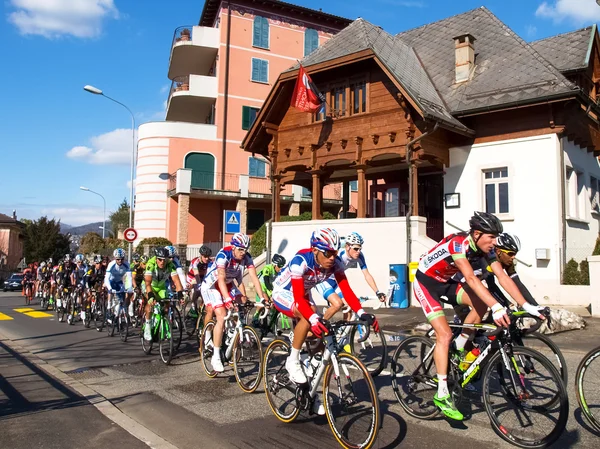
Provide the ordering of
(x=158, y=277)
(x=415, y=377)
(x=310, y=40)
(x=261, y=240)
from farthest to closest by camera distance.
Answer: (x=310, y=40) < (x=261, y=240) < (x=158, y=277) < (x=415, y=377)

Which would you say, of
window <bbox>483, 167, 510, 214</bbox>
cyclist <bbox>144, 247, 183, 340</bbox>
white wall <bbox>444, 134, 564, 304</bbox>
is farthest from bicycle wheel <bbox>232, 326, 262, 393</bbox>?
window <bbox>483, 167, 510, 214</bbox>

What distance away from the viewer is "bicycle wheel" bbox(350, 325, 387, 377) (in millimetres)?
7543

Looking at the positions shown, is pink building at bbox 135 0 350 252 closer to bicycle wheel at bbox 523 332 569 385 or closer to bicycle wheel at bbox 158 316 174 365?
bicycle wheel at bbox 158 316 174 365

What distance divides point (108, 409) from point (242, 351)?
5.59ft

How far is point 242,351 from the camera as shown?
698cm

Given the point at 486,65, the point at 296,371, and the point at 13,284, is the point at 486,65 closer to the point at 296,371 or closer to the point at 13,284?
the point at 296,371

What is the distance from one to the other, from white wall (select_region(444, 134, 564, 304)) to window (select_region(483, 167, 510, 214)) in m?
0.20

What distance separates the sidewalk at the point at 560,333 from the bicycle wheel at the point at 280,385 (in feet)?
19.4

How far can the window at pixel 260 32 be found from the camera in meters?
36.8

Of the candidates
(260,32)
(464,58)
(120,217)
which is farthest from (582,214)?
(120,217)

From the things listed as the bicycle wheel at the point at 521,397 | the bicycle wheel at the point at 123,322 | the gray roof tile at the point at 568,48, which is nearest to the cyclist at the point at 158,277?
the bicycle wheel at the point at 123,322

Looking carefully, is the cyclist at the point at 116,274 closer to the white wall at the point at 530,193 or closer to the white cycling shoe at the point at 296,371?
the white cycling shoe at the point at 296,371

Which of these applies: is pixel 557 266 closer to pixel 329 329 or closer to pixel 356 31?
pixel 356 31

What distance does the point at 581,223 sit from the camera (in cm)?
1827
